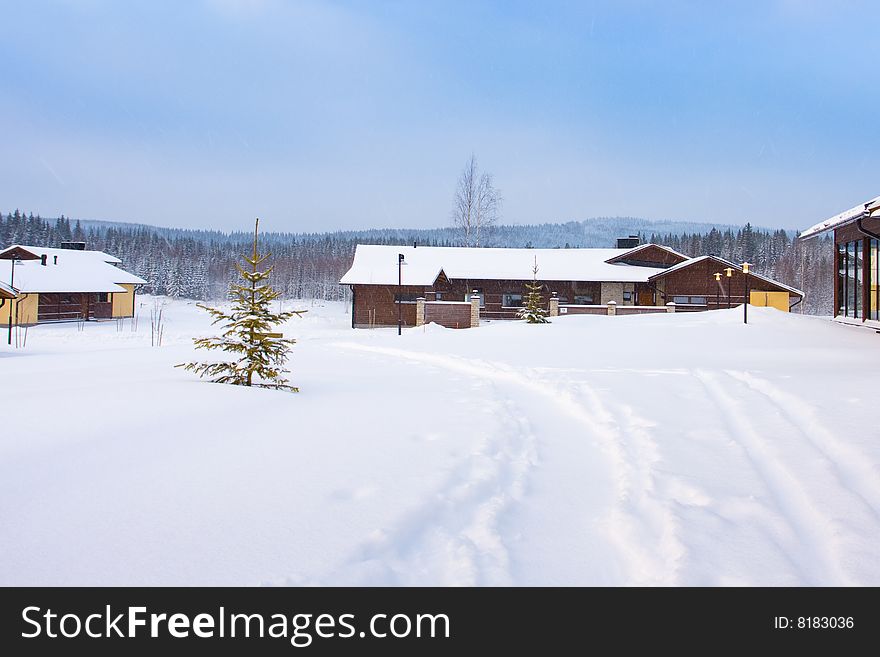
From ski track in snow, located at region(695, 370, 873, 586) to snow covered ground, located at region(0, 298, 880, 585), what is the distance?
0.02 meters

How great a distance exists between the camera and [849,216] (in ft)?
58.2

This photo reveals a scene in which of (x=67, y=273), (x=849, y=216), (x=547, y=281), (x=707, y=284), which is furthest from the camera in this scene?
(x=67, y=273)

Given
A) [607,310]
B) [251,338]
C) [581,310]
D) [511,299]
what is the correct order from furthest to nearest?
[511,299]
[581,310]
[607,310]
[251,338]

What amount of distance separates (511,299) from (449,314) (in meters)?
9.98

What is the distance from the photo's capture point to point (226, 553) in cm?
341

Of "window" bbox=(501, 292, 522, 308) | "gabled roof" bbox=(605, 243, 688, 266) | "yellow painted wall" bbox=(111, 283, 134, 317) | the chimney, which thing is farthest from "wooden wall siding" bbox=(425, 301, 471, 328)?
"yellow painted wall" bbox=(111, 283, 134, 317)

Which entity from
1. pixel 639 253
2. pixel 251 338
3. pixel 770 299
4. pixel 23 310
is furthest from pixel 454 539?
pixel 23 310

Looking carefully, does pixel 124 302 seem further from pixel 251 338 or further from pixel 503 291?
pixel 251 338

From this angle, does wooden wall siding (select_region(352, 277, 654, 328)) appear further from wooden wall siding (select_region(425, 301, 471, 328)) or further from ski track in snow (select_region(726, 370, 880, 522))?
ski track in snow (select_region(726, 370, 880, 522))

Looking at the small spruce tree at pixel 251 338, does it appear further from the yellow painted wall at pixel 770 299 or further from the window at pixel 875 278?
the yellow painted wall at pixel 770 299

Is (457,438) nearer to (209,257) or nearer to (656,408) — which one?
(656,408)
